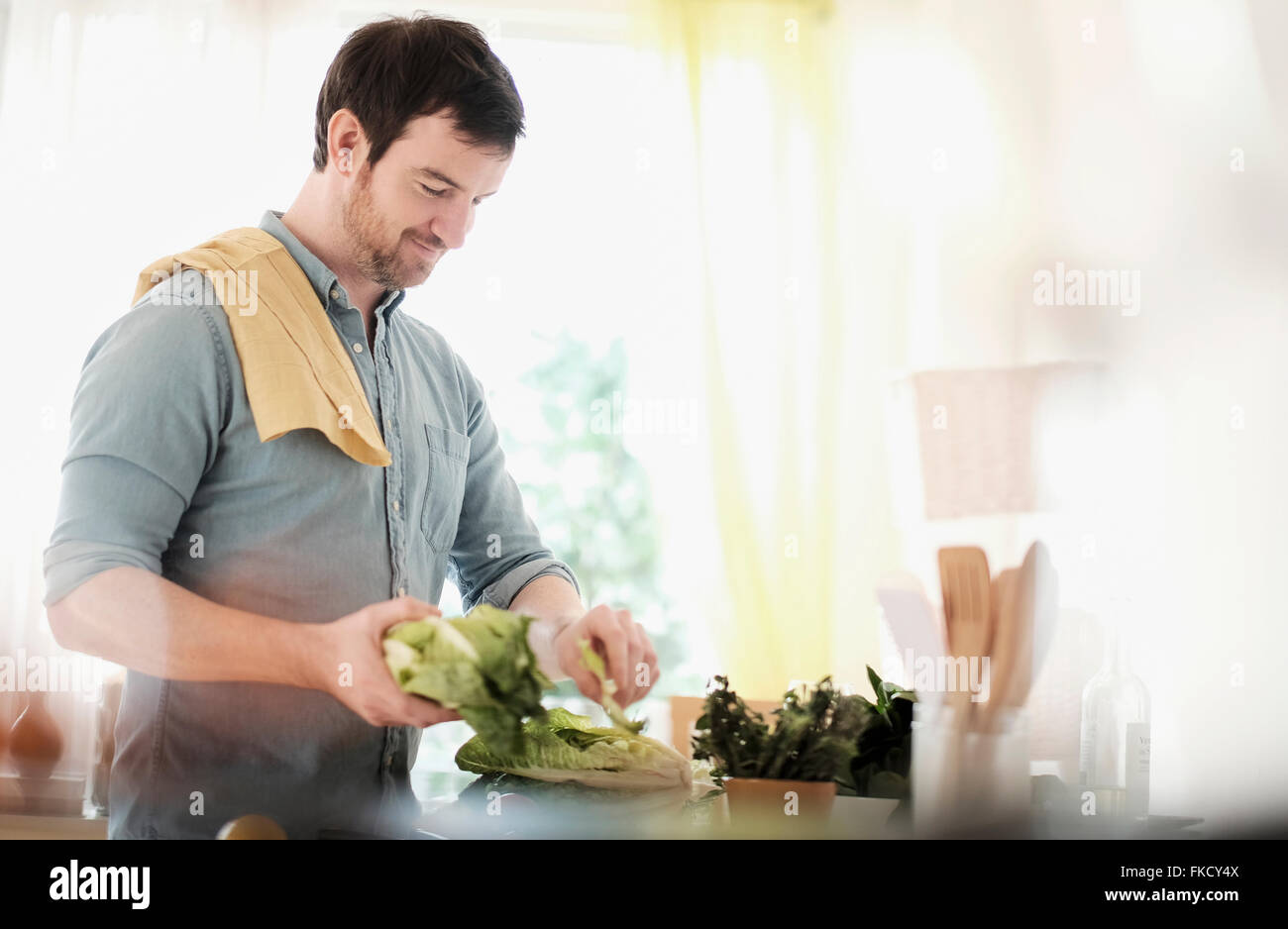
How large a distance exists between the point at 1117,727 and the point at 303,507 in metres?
0.70

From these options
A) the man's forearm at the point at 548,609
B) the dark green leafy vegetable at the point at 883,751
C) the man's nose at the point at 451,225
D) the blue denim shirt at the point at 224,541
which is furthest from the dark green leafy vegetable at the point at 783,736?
the man's nose at the point at 451,225

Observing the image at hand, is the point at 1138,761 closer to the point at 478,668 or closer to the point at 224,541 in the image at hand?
the point at 478,668

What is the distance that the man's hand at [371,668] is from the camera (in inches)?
26.1

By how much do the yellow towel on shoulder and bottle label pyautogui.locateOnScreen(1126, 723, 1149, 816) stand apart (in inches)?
26.2

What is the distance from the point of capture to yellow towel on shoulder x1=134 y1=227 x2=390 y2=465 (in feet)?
2.51

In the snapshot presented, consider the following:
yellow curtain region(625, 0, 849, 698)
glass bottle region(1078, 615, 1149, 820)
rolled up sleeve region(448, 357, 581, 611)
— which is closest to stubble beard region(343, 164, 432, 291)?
rolled up sleeve region(448, 357, 581, 611)

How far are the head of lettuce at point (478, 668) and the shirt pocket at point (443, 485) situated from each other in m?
0.24

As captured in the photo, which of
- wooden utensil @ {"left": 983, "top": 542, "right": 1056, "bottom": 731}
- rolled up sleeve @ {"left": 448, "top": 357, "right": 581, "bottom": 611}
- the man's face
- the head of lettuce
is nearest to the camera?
the head of lettuce

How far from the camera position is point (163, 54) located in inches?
32.1

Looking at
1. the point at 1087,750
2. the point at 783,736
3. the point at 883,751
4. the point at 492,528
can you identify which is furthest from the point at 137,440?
the point at 1087,750

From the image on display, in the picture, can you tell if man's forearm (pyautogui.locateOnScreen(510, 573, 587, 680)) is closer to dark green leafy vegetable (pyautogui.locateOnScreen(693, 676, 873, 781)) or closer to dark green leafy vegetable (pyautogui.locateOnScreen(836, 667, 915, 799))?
dark green leafy vegetable (pyautogui.locateOnScreen(693, 676, 873, 781))

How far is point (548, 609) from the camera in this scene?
942 millimetres

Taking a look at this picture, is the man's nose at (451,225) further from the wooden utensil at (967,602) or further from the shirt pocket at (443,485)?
the wooden utensil at (967,602)

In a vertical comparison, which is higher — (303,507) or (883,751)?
(303,507)
